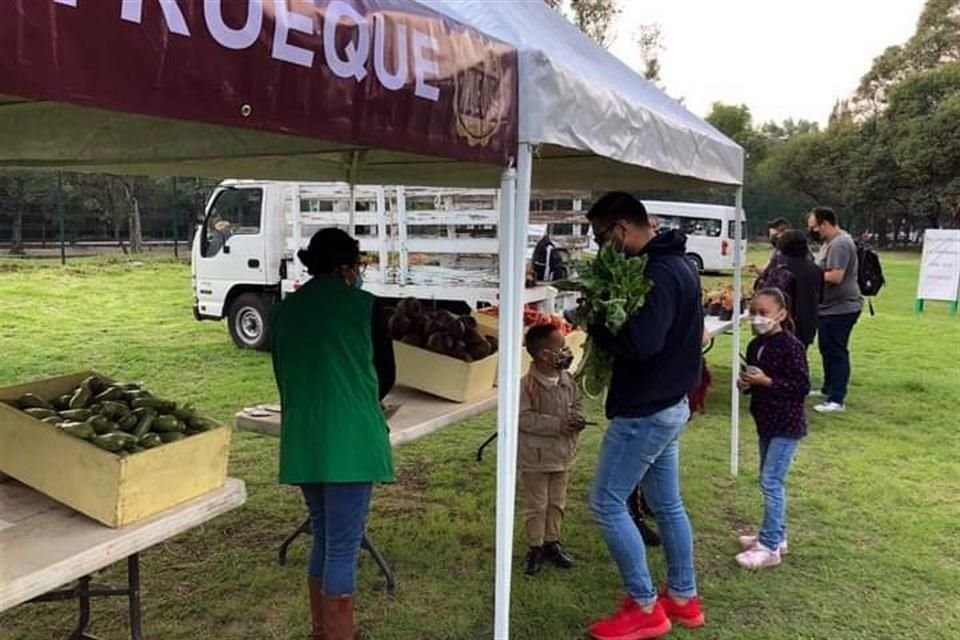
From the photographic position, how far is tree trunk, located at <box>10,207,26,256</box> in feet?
68.2

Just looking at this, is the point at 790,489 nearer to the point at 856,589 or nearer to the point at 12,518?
the point at 856,589

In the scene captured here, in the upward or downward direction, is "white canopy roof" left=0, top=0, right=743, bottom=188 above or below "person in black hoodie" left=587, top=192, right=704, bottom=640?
above

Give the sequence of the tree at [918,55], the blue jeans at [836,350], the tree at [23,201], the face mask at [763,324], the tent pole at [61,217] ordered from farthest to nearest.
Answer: the tree at [918,55]
the tree at [23,201]
the tent pole at [61,217]
the blue jeans at [836,350]
the face mask at [763,324]

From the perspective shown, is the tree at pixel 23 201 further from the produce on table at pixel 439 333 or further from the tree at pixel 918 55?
the tree at pixel 918 55

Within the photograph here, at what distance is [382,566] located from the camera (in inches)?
143

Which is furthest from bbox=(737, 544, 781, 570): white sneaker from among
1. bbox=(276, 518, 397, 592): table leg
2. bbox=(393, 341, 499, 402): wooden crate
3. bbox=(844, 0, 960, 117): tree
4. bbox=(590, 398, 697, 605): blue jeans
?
bbox=(844, 0, 960, 117): tree

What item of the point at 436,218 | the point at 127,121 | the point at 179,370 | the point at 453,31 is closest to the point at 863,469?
the point at 453,31

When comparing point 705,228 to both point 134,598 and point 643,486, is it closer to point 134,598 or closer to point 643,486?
point 643,486

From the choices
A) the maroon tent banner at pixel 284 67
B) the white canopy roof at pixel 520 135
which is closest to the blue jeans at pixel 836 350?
the white canopy roof at pixel 520 135

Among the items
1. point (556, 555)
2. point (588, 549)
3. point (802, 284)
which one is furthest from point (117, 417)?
point (802, 284)

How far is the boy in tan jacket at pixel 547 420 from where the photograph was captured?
3.67 meters

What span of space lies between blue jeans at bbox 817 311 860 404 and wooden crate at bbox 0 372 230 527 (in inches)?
234

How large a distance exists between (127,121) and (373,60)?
1.78m

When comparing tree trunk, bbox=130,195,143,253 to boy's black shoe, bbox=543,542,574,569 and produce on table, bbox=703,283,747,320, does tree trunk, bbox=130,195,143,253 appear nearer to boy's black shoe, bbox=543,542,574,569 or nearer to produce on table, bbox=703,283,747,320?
produce on table, bbox=703,283,747,320
